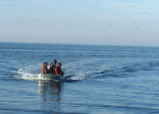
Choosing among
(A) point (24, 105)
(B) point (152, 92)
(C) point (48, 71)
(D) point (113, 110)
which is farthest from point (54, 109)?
(C) point (48, 71)

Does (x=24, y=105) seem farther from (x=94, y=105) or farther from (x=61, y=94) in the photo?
(x=61, y=94)

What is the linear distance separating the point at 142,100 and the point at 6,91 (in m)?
9.59

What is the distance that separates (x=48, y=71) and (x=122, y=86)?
7488mm

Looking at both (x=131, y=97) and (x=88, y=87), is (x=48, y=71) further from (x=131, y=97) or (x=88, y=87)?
(x=131, y=97)

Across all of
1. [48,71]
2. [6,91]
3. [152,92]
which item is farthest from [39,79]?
[152,92]

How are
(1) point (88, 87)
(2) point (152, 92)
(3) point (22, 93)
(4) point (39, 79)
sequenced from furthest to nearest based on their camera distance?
(4) point (39, 79) < (1) point (88, 87) < (2) point (152, 92) < (3) point (22, 93)

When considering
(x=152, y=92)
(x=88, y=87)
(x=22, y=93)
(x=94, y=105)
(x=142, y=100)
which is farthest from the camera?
(x=88, y=87)

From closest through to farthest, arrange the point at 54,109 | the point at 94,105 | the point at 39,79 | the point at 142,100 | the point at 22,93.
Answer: the point at 54,109
the point at 94,105
the point at 142,100
the point at 22,93
the point at 39,79

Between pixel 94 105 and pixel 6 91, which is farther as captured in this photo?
pixel 6 91

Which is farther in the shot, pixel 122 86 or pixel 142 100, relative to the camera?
pixel 122 86

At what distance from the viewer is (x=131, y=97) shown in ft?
83.0

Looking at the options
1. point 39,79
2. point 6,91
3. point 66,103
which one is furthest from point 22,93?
point 39,79

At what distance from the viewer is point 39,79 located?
116ft

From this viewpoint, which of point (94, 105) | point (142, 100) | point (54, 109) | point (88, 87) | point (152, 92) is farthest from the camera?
point (88, 87)
